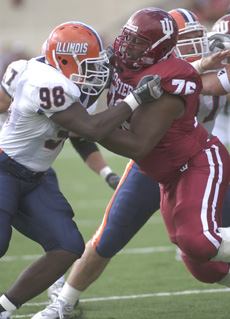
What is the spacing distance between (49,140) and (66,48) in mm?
477

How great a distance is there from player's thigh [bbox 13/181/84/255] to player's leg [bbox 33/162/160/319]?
1.66 ft

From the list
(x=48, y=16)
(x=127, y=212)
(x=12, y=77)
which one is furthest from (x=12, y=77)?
(x=48, y=16)

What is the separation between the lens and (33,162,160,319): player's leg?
149 inches

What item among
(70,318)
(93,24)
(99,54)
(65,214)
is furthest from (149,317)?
(93,24)

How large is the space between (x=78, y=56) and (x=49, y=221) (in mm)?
836

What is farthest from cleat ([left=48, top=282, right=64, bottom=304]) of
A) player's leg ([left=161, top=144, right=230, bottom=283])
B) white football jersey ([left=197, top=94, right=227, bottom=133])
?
white football jersey ([left=197, top=94, right=227, bottom=133])

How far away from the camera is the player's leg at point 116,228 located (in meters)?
3.79

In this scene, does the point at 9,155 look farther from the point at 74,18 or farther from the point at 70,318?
the point at 74,18

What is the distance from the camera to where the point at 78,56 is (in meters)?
3.18

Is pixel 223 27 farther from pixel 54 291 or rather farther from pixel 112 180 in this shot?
pixel 54 291

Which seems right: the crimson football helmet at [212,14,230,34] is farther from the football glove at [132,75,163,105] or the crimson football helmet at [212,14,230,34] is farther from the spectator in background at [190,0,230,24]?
the spectator in background at [190,0,230,24]

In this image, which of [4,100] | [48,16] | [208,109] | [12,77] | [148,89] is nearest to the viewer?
[148,89]

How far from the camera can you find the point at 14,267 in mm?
5082

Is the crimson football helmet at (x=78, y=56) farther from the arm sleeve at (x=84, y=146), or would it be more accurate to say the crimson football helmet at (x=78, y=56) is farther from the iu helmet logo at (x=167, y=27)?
the arm sleeve at (x=84, y=146)
